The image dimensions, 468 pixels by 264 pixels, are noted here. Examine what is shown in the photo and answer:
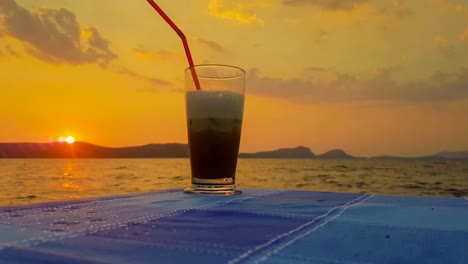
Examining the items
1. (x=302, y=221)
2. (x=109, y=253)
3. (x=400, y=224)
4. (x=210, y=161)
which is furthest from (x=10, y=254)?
(x=210, y=161)

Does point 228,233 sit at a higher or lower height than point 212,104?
lower

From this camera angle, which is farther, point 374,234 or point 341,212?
point 341,212

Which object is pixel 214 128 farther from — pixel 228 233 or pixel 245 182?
pixel 245 182

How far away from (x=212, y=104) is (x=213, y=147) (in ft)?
0.41

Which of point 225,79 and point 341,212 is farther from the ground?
point 225,79

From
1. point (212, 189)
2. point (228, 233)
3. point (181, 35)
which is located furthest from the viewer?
point (181, 35)

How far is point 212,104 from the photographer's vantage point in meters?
1.39

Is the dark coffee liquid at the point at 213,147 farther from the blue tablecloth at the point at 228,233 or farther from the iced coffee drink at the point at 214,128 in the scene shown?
the blue tablecloth at the point at 228,233

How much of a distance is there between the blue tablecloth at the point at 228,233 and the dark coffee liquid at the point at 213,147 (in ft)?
1.11

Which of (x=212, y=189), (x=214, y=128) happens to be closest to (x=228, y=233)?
(x=212, y=189)

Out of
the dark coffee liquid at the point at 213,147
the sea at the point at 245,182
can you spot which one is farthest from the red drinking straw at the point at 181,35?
the sea at the point at 245,182

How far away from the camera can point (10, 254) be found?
18.9 inches

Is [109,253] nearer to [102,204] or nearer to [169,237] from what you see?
[169,237]

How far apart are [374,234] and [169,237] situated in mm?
284
